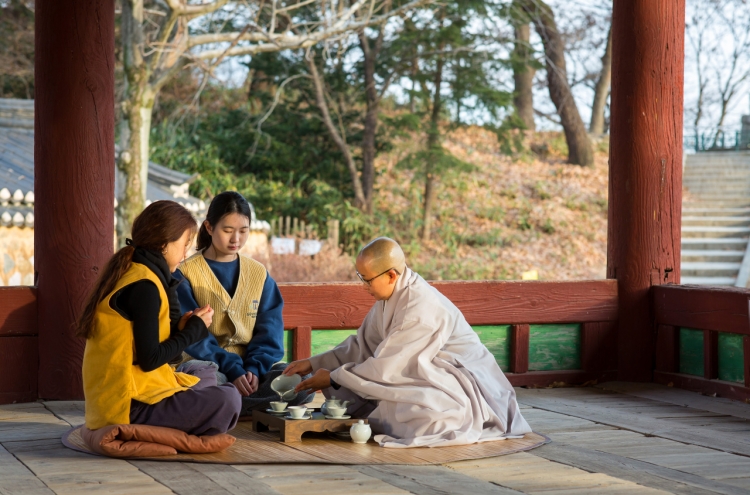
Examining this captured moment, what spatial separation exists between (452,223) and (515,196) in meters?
1.84

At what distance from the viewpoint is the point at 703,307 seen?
534 centimetres

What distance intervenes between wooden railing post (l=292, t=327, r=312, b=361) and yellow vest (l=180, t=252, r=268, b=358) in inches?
27.4

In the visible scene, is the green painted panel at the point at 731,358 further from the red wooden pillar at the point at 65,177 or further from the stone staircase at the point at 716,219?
the stone staircase at the point at 716,219

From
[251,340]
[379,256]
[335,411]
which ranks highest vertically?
[379,256]

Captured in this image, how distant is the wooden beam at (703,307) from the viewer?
16.7 ft

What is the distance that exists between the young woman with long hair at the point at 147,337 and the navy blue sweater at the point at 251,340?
637 millimetres

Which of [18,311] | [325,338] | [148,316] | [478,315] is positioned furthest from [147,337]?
[478,315]

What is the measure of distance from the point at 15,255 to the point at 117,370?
21.8 ft

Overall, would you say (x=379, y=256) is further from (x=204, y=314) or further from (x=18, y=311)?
(x=18, y=311)

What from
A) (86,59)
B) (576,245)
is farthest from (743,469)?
(576,245)

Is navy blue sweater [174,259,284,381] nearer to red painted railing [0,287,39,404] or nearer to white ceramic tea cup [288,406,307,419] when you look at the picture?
white ceramic tea cup [288,406,307,419]

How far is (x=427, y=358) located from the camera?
152 inches

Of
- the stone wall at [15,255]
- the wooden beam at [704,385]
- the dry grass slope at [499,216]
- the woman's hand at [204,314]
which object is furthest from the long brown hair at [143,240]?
the dry grass slope at [499,216]

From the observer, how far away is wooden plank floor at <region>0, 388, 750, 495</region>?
310cm
